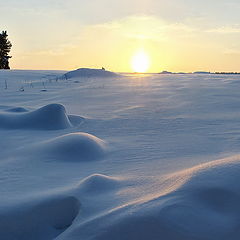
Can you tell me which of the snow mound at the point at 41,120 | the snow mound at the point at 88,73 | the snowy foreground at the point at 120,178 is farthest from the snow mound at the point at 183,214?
the snow mound at the point at 88,73

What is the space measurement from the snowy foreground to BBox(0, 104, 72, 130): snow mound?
0.04ft

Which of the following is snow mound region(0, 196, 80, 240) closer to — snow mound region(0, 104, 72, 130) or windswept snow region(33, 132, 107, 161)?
windswept snow region(33, 132, 107, 161)

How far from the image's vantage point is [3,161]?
2570mm

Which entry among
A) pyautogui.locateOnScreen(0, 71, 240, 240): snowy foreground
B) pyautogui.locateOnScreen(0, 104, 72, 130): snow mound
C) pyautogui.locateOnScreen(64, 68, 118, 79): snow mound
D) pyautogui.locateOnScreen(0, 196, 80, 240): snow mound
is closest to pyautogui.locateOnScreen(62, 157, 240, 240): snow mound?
pyautogui.locateOnScreen(0, 71, 240, 240): snowy foreground

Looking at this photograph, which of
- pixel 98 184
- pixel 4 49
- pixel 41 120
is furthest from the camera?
pixel 4 49

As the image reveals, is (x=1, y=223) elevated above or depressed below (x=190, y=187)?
below

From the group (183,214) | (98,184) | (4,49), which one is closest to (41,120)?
(98,184)

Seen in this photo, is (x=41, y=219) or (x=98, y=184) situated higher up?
(x=98, y=184)

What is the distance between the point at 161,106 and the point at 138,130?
184 centimetres

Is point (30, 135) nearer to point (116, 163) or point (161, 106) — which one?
point (116, 163)

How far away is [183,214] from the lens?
1.35 metres

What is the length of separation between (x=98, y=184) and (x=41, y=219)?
378 millimetres

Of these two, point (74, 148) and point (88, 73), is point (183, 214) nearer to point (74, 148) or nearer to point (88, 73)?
point (74, 148)

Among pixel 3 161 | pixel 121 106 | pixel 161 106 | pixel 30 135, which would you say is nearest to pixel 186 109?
pixel 161 106
